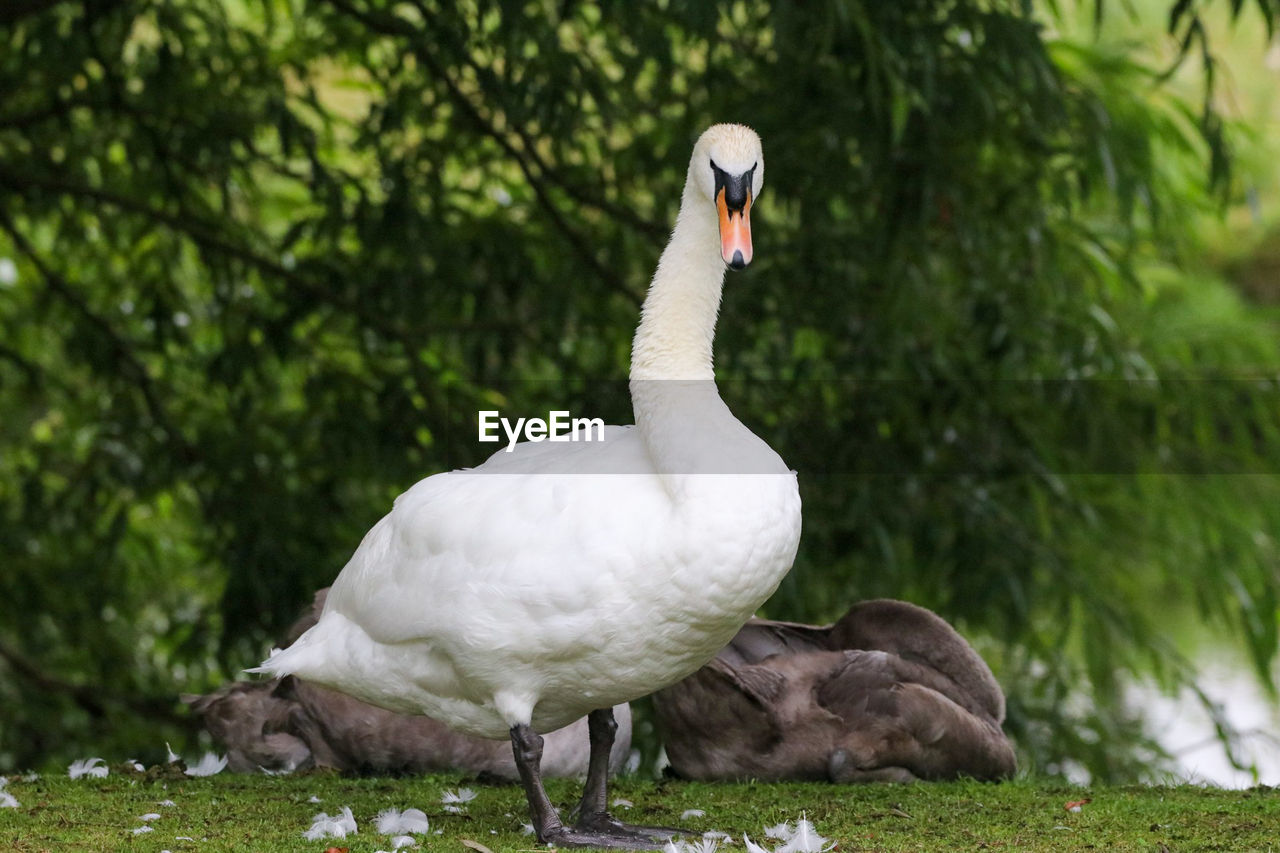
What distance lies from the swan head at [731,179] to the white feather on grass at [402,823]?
4.76 ft

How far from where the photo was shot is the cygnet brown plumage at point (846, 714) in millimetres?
4309

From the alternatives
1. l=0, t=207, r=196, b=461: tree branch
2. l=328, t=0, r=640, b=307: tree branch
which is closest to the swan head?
l=328, t=0, r=640, b=307: tree branch

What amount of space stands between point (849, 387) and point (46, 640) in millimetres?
4162

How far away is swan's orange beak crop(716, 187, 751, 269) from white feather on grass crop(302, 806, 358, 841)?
152cm

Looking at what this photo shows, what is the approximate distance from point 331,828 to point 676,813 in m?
0.91

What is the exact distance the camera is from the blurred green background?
20.3ft

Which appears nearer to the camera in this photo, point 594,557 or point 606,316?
point 594,557

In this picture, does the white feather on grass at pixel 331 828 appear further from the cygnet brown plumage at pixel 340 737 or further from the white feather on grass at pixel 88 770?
the white feather on grass at pixel 88 770

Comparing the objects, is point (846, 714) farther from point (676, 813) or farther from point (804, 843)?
point (804, 843)

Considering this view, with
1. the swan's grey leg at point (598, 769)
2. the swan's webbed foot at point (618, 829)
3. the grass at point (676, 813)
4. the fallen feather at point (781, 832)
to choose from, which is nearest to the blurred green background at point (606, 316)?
the grass at point (676, 813)

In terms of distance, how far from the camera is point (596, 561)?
328cm

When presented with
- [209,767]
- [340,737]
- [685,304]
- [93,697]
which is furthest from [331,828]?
[93,697]

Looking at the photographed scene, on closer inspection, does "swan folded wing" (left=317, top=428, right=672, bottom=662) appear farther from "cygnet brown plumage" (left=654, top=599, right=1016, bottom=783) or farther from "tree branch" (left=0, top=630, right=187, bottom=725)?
"tree branch" (left=0, top=630, right=187, bottom=725)

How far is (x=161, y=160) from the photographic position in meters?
6.84
